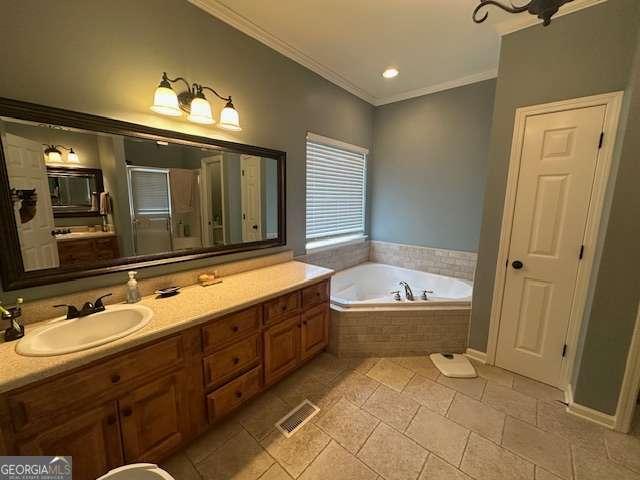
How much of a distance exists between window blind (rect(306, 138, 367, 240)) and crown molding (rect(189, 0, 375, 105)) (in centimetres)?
68

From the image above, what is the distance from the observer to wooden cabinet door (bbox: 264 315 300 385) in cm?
182

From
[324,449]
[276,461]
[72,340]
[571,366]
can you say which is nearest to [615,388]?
[571,366]

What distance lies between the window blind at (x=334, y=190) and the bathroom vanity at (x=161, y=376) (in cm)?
115

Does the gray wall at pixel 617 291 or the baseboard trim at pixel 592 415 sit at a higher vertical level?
the gray wall at pixel 617 291

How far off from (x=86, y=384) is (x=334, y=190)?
2747 mm

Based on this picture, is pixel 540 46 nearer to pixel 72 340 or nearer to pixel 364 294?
pixel 364 294

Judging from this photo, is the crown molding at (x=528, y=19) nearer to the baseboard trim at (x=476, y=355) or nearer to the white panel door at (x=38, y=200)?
the baseboard trim at (x=476, y=355)

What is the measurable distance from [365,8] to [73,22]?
5.72 feet

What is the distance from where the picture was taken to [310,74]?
8.57 feet

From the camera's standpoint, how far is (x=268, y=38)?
2.16m

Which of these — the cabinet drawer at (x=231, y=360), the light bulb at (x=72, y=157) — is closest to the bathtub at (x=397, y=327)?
the cabinet drawer at (x=231, y=360)

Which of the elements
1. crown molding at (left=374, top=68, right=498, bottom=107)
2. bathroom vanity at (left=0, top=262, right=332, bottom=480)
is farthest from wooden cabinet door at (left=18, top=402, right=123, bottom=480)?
crown molding at (left=374, top=68, right=498, bottom=107)

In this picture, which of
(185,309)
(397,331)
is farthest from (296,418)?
(397,331)

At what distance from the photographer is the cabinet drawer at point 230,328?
146 centimetres
